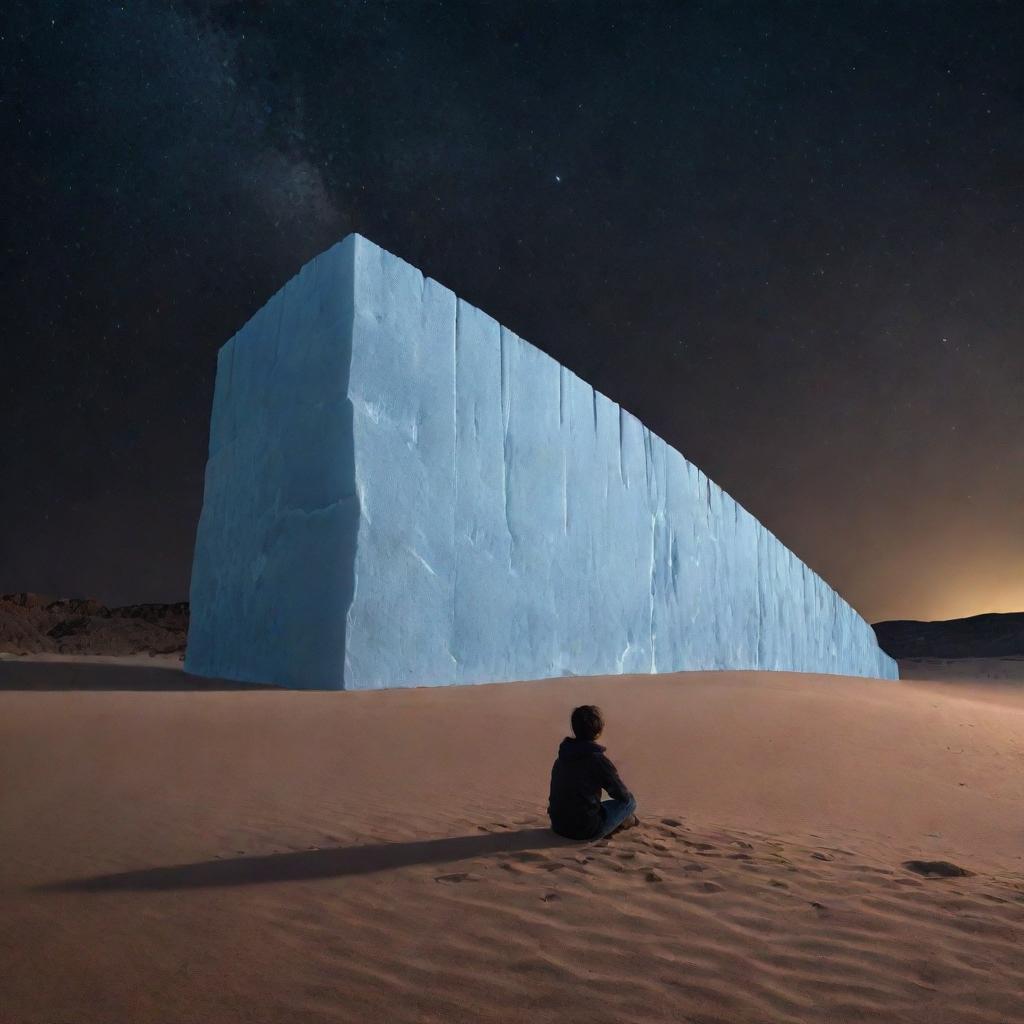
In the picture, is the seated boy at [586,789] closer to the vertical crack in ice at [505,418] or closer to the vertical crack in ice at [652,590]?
the vertical crack in ice at [505,418]

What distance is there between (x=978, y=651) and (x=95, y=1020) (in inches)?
2291

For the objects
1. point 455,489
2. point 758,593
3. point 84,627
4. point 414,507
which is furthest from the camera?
point 84,627

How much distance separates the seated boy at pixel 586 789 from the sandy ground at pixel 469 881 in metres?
0.10

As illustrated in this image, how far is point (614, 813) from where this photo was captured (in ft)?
12.2

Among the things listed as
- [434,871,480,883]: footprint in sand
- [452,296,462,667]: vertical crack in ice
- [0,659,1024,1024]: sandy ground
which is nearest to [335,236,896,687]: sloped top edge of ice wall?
[452,296,462,667]: vertical crack in ice

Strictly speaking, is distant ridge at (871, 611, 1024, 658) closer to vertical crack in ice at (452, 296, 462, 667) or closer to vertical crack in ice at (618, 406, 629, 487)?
vertical crack in ice at (618, 406, 629, 487)

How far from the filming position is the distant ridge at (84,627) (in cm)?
3159

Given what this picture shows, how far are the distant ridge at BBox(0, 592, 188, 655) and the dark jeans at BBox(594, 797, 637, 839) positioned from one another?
95.7 ft

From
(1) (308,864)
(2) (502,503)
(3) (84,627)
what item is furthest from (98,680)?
(3) (84,627)

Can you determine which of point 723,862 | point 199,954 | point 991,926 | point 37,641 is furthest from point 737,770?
point 37,641

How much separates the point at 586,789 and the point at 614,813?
0.23m

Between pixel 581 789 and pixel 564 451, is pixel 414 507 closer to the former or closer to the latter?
pixel 564 451

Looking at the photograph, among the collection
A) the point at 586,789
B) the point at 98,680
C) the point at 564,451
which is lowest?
the point at 586,789

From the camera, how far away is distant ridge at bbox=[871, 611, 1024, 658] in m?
50.3
